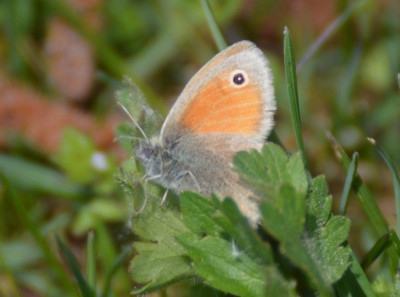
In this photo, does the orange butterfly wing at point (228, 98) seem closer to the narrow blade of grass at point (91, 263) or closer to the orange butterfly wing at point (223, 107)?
the orange butterfly wing at point (223, 107)

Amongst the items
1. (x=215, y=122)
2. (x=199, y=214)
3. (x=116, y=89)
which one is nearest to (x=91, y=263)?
(x=199, y=214)

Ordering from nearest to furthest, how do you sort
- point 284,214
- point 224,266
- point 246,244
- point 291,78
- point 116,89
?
point 284,214
point 246,244
point 224,266
point 291,78
point 116,89

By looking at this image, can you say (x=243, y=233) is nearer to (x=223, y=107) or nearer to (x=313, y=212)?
(x=313, y=212)

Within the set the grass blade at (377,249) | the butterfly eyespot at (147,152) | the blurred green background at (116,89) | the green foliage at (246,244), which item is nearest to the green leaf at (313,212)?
the green foliage at (246,244)

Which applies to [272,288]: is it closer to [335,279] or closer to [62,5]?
[335,279]

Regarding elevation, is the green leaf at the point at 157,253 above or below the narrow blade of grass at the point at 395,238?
above

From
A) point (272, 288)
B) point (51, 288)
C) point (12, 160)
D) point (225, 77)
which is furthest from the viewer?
point (12, 160)

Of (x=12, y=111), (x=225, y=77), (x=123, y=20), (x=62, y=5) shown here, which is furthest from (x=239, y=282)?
(x=123, y=20)
